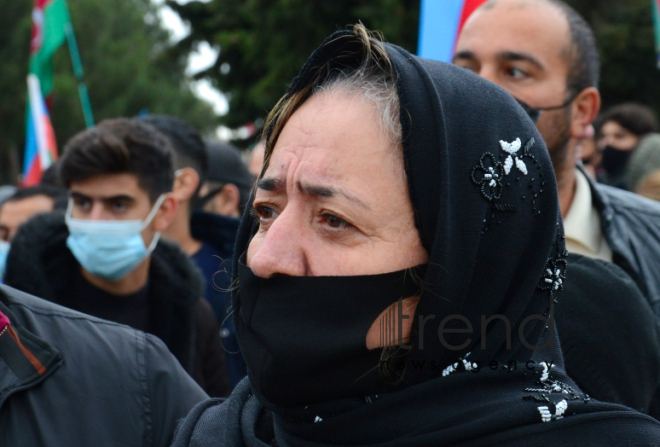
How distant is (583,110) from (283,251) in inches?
74.6

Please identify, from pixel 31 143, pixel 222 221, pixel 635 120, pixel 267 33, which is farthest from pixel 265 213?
pixel 267 33

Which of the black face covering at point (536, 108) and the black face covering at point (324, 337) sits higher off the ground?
the black face covering at point (536, 108)

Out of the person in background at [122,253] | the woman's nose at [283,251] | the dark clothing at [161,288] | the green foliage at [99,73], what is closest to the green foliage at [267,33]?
the person in background at [122,253]

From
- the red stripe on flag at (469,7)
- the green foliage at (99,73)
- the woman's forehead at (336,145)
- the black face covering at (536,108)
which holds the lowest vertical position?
the green foliage at (99,73)

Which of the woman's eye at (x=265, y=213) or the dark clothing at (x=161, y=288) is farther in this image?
the dark clothing at (x=161, y=288)

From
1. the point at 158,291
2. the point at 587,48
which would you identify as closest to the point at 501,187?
the point at 587,48

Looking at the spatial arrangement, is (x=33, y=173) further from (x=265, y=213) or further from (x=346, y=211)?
(x=346, y=211)

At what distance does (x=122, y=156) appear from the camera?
4.04 metres

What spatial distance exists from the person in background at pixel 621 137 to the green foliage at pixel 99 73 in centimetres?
2368

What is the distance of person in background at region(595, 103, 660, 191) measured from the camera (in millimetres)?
6484

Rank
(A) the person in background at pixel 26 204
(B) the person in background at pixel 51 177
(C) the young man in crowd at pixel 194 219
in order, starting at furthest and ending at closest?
(B) the person in background at pixel 51 177 → (A) the person in background at pixel 26 204 → (C) the young man in crowd at pixel 194 219

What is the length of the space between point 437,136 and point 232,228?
3.07 m

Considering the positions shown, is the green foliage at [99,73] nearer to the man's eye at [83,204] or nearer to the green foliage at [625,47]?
the green foliage at [625,47]

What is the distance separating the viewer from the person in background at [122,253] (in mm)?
3586
